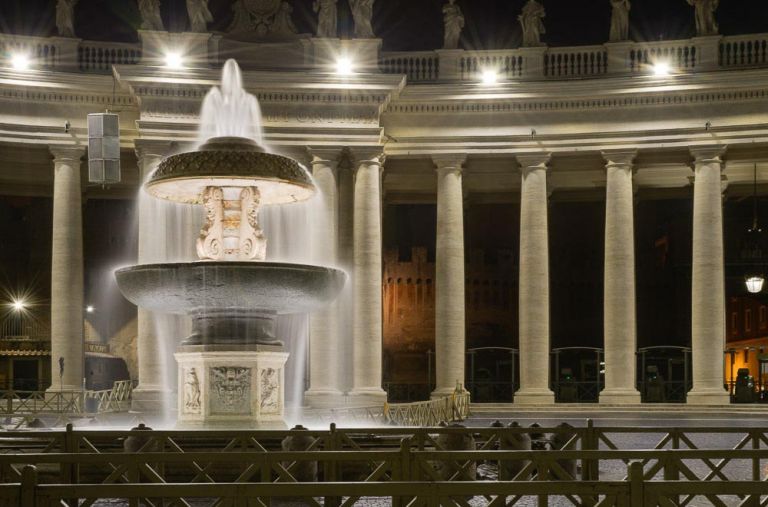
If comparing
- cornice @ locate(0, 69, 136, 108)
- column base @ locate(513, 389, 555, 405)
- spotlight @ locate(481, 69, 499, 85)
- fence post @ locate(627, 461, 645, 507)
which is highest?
spotlight @ locate(481, 69, 499, 85)

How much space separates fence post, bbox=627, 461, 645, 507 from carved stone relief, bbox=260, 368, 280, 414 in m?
16.4

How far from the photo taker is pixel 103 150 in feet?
94.3

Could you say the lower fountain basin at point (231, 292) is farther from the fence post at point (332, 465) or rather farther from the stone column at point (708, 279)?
the stone column at point (708, 279)

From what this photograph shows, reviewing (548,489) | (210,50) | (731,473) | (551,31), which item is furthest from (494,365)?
(548,489)

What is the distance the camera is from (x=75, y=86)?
5322cm

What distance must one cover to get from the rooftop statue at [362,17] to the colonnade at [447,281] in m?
5.34

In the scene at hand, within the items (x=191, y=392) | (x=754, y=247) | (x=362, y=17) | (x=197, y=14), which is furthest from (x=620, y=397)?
(x=191, y=392)

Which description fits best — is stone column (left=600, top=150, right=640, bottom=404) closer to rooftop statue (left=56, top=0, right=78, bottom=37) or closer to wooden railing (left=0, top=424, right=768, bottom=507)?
rooftop statue (left=56, top=0, right=78, bottom=37)

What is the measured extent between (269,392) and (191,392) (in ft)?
5.73

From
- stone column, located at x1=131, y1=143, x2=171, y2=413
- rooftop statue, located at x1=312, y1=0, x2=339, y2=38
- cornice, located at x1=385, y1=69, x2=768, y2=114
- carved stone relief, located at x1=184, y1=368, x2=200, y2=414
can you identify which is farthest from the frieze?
carved stone relief, located at x1=184, y1=368, x2=200, y2=414

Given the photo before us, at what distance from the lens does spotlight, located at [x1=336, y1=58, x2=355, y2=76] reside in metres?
53.5

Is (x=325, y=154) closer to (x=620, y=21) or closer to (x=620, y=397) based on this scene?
→ (x=620, y=21)

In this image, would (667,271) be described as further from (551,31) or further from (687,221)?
(551,31)

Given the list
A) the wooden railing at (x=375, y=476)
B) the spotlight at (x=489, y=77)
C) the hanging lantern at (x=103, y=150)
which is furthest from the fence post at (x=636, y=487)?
the spotlight at (x=489, y=77)
